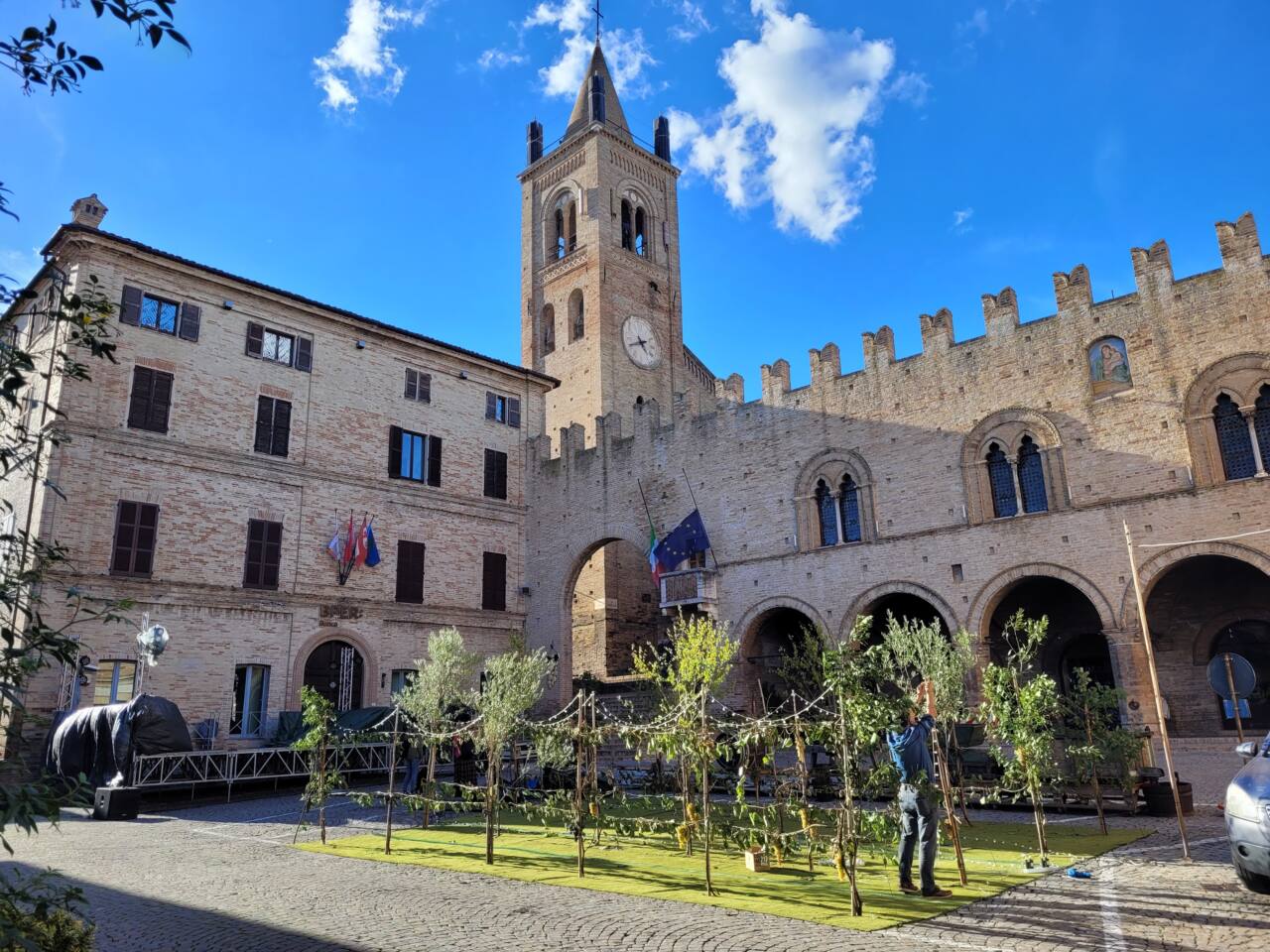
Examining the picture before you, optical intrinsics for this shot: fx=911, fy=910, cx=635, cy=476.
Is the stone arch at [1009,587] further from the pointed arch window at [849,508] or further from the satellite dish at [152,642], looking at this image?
the satellite dish at [152,642]

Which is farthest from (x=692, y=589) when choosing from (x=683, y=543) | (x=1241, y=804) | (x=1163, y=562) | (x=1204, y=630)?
(x=1241, y=804)

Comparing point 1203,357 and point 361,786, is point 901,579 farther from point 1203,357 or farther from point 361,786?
point 361,786

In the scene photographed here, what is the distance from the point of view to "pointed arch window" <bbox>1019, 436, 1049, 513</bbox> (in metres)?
→ 20.6

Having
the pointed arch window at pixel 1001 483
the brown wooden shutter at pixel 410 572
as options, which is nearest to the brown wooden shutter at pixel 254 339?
the brown wooden shutter at pixel 410 572

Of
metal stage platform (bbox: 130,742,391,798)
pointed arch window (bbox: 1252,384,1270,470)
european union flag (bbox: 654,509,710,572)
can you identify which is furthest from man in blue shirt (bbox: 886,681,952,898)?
european union flag (bbox: 654,509,710,572)

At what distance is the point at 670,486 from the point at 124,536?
1419 centimetres

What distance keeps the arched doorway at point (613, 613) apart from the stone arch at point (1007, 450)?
1301 centimetres

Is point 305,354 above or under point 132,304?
above

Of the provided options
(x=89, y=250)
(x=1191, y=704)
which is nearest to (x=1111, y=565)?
(x=1191, y=704)

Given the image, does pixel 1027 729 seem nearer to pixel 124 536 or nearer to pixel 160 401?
pixel 124 536

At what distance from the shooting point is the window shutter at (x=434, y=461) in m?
27.3

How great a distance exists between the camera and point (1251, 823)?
7.28m

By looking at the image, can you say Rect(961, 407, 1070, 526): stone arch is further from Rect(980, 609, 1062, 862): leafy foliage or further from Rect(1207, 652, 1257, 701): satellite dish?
Rect(1207, 652, 1257, 701): satellite dish

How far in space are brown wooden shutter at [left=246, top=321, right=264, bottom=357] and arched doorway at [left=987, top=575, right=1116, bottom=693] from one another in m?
20.0
